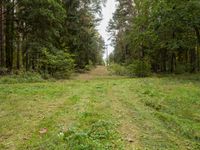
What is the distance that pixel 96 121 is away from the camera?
759 cm

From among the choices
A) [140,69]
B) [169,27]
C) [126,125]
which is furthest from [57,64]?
[126,125]

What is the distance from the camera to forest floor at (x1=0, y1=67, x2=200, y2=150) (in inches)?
250

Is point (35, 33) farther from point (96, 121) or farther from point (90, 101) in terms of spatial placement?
point (96, 121)

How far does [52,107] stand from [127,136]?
3.59m

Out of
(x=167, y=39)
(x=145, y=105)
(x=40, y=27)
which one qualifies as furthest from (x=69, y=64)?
(x=145, y=105)

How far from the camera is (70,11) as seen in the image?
99.2ft

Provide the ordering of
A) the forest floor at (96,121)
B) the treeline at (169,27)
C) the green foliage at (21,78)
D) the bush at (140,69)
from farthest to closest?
1. the bush at (140,69)
2. the treeline at (169,27)
3. the green foliage at (21,78)
4. the forest floor at (96,121)

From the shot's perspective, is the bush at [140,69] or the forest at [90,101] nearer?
the forest at [90,101]

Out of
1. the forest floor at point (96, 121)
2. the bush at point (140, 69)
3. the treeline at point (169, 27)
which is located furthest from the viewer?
the bush at point (140, 69)

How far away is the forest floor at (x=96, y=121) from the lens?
20.8 ft

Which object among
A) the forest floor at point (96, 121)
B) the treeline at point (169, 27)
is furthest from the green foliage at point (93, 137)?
the treeline at point (169, 27)

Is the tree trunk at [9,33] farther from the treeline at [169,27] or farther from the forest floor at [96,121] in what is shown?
the forest floor at [96,121]

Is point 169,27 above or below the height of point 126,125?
above

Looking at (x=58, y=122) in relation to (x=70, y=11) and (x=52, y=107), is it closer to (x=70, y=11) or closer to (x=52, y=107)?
(x=52, y=107)
